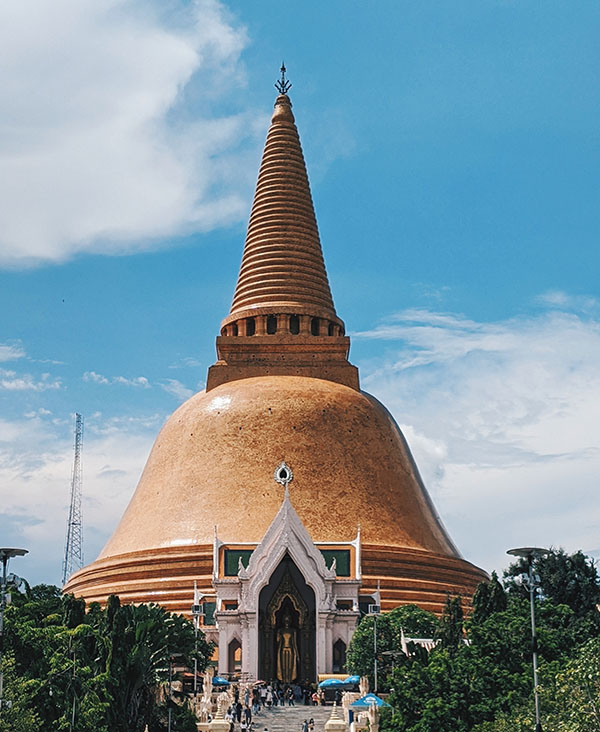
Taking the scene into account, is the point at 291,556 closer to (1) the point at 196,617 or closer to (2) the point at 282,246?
(1) the point at 196,617

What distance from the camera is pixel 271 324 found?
192ft

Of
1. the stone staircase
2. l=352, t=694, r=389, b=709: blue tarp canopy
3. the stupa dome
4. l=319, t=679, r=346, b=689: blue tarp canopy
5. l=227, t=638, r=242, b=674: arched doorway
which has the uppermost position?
the stupa dome

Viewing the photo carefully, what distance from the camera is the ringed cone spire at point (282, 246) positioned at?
59.0m

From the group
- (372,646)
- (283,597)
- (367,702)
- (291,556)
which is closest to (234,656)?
(283,597)

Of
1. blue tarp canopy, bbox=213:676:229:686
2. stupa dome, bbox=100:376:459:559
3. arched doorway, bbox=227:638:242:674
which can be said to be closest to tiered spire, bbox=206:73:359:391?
stupa dome, bbox=100:376:459:559

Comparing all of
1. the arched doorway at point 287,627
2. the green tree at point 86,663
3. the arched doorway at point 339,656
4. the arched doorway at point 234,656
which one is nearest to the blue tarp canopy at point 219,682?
the arched doorway at point 234,656

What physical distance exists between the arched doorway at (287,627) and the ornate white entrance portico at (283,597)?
0.05 metres

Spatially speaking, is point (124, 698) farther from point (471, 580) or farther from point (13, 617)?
point (471, 580)

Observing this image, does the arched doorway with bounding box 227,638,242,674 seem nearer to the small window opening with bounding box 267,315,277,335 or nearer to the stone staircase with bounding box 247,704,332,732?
the stone staircase with bounding box 247,704,332,732

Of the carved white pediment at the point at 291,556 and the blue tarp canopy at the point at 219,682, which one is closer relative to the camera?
the blue tarp canopy at the point at 219,682

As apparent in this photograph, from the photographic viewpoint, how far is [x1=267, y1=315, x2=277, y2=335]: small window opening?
58381 millimetres

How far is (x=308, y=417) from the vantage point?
53.2 metres

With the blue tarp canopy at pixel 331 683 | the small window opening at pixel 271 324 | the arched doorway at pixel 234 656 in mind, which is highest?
the small window opening at pixel 271 324

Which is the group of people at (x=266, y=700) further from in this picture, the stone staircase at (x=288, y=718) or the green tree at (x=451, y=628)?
the green tree at (x=451, y=628)
